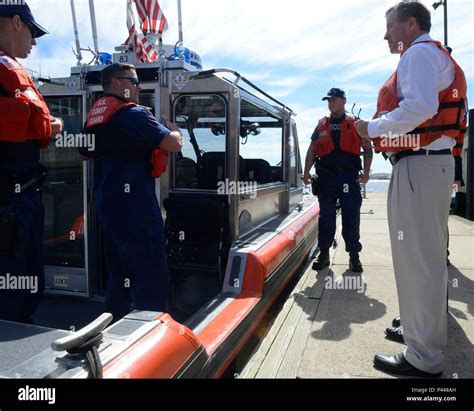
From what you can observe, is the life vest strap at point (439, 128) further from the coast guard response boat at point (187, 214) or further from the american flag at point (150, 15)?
the american flag at point (150, 15)

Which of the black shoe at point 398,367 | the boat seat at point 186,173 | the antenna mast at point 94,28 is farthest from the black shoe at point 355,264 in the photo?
the antenna mast at point 94,28

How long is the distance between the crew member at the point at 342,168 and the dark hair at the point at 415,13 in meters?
2.10

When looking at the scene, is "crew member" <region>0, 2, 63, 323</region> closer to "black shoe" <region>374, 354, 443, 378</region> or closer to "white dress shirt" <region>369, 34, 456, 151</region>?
"white dress shirt" <region>369, 34, 456, 151</region>

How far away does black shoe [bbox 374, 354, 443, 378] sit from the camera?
2180mm

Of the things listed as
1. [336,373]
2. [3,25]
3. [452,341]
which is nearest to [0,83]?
[3,25]

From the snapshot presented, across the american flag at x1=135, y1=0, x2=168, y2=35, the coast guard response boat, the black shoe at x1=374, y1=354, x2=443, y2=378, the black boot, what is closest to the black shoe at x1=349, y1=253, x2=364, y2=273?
the black boot

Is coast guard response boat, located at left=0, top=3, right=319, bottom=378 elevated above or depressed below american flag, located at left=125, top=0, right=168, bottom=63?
below

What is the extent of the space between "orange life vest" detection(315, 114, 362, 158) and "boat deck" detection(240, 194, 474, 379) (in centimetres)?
118

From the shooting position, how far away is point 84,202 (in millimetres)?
3361

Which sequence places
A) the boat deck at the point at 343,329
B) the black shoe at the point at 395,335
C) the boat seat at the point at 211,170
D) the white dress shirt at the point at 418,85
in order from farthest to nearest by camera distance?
1. the boat seat at the point at 211,170
2. the black shoe at the point at 395,335
3. the boat deck at the point at 343,329
4. the white dress shirt at the point at 418,85

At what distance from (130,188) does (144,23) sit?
1.70 meters

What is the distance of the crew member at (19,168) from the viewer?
2.04 m

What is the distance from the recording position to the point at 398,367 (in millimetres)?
2227

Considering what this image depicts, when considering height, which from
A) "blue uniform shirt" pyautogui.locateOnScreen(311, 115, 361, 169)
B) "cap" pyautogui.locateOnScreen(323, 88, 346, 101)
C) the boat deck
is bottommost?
the boat deck
